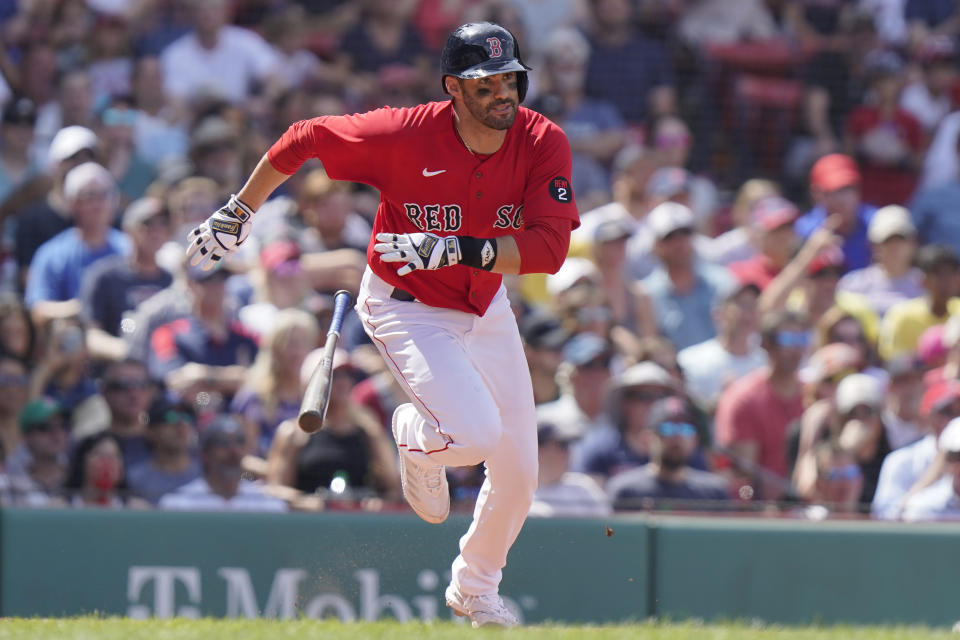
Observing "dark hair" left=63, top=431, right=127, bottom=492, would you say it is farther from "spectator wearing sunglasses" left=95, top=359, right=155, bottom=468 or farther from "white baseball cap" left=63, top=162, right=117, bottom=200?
"white baseball cap" left=63, top=162, right=117, bottom=200

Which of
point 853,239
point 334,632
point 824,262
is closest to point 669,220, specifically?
point 824,262

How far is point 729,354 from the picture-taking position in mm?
8992

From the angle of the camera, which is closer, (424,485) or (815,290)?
(424,485)

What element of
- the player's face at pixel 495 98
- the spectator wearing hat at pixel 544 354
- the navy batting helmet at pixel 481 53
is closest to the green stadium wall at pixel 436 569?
the spectator wearing hat at pixel 544 354

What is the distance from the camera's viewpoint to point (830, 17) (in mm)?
12711

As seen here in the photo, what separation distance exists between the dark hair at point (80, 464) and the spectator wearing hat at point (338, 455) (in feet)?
2.81

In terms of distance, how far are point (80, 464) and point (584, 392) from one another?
272 cm

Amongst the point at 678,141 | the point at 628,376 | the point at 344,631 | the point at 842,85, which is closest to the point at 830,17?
the point at 842,85

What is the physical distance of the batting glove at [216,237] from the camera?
18.1 feet

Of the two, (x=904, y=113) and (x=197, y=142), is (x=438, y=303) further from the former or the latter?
(x=904, y=113)

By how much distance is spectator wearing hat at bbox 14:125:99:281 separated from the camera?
29.8 ft

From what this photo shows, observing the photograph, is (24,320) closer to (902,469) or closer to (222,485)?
(222,485)

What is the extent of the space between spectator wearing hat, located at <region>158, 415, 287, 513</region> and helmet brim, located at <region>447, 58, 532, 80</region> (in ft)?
10.1

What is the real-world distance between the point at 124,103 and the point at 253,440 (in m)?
3.36
